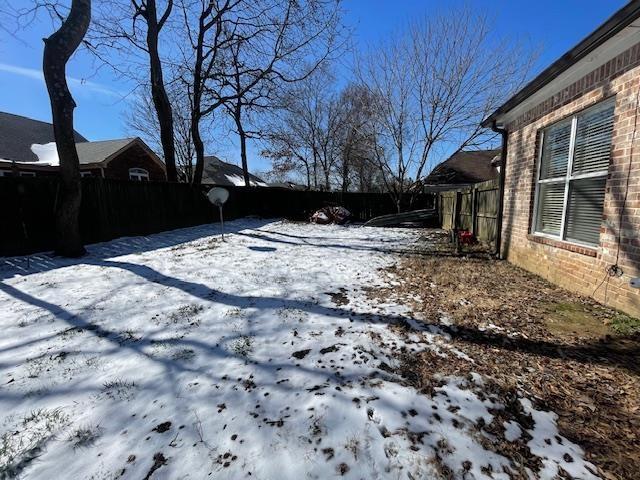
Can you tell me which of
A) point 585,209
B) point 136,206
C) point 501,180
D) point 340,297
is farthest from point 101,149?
point 585,209

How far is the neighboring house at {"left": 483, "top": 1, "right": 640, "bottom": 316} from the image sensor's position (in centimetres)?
309

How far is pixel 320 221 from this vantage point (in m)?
14.1

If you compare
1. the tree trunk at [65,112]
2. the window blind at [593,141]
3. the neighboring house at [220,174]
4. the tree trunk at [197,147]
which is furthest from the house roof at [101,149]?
the window blind at [593,141]

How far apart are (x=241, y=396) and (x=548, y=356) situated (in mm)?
2366

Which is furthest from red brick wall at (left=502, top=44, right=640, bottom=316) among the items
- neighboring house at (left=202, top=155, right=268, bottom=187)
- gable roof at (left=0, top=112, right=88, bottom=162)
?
neighboring house at (left=202, top=155, right=268, bottom=187)

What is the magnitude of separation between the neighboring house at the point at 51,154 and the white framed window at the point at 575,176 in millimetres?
13942

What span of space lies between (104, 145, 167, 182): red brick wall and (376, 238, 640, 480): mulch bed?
16.8m

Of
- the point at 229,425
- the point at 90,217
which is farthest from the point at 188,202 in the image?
the point at 229,425

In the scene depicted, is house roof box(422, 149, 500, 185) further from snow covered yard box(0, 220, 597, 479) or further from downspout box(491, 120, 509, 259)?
snow covered yard box(0, 220, 597, 479)

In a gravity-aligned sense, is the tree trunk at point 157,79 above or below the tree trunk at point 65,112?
above

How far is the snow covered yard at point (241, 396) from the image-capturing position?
1560 millimetres

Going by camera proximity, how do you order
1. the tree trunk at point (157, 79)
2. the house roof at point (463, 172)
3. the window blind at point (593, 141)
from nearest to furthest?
the window blind at point (593, 141)
the tree trunk at point (157, 79)
the house roof at point (463, 172)

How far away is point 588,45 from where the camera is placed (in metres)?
3.31

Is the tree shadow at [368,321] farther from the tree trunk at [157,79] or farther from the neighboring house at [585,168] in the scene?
the tree trunk at [157,79]
